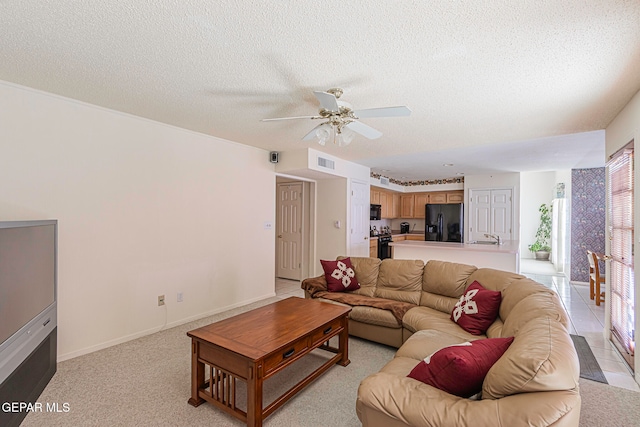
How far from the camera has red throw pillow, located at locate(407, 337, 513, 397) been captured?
1.34 metres

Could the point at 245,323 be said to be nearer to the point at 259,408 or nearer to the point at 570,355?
the point at 259,408

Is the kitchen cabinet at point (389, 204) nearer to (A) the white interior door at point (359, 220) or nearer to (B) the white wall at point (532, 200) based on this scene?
(A) the white interior door at point (359, 220)

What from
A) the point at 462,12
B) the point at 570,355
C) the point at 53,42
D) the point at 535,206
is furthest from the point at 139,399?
the point at 535,206

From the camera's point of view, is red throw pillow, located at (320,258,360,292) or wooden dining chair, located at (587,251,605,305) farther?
wooden dining chair, located at (587,251,605,305)

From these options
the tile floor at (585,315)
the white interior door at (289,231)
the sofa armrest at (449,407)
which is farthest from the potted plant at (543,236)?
the sofa armrest at (449,407)

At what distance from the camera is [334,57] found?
2.05m

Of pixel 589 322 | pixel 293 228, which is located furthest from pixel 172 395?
pixel 589 322

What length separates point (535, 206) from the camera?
9406mm

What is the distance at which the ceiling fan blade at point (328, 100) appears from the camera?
6.93 feet

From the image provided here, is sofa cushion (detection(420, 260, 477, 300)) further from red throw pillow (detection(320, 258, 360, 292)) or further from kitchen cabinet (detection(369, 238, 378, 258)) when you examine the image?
kitchen cabinet (detection(369, 238, 378, 258))

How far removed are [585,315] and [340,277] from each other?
339 cm

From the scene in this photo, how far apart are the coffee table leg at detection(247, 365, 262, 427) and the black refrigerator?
683 cm

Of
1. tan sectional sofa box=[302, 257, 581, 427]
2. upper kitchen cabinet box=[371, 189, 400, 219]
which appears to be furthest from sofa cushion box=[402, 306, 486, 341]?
upper kitchen cabinet box=[371, 189, 400, 219]

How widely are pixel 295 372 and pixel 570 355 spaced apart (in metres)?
2.02
